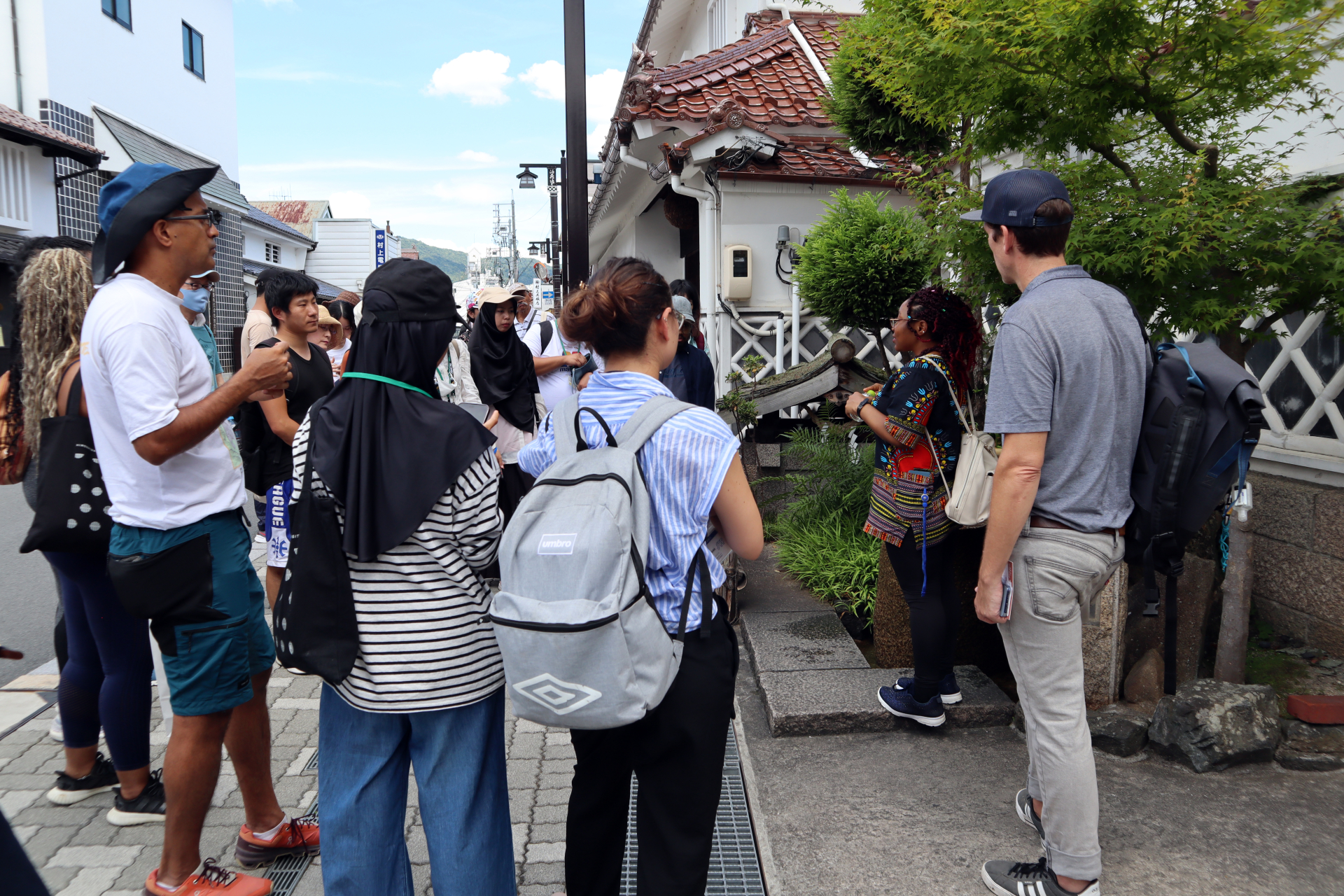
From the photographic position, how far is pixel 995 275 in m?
3.91

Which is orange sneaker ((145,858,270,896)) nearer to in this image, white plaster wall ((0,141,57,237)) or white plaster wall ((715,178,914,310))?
white plaster wall ((715,178,914,310))

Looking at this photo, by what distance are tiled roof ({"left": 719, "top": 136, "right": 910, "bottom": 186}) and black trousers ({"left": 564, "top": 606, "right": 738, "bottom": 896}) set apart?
7670 mm

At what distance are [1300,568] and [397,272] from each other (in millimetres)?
4407

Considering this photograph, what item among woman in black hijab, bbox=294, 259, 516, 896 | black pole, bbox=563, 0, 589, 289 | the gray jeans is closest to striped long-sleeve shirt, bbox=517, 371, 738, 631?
woman in black hijab, bbox=294, 259, 516, 896

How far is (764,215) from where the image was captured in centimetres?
969

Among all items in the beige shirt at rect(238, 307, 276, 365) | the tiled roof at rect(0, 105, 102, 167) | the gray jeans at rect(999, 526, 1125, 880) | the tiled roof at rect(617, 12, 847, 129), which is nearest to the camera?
the gray jeans at rect(999, 526, 1125, 880)

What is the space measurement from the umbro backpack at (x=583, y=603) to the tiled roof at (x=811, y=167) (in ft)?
25.2

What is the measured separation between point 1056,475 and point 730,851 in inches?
70.6

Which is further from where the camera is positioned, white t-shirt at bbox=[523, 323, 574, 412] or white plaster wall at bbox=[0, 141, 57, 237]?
white plaster wall at bbox=[0, 141, 57, 237]

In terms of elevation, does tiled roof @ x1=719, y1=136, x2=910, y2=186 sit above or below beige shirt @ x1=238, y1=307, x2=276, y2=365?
above

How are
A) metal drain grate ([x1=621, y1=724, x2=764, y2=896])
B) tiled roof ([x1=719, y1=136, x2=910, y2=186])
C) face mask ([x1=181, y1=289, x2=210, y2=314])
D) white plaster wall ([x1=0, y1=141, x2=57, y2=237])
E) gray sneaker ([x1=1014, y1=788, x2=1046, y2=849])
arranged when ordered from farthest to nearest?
white plaster wall ([x1=0, y1=141, x2=57, y2=237])
tiled roof ([x1=719, y1=136, x2=910, y2=186])
face mask ([x1=181, y1=289, x2=210, y2=314])
metal drain grate ([x1=621, y1=724, x2=764, y2=896])
gray sneaker ([x1=1014, y1=788, x2=1046, y2=849])

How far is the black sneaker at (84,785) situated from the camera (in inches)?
137

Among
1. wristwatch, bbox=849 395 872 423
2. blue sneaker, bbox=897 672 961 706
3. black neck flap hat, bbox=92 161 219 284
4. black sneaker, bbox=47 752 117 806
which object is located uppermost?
black neck flap hat, bbox=92 161 219 284

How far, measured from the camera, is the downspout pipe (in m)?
9.66
